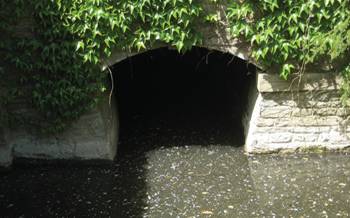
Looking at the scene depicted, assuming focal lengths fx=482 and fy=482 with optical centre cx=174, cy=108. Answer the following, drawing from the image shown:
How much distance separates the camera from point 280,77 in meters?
5.64

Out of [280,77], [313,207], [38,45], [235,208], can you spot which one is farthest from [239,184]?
[38,45]

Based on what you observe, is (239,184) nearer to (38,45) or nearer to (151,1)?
(151,1)

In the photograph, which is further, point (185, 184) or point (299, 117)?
point (299, 117)

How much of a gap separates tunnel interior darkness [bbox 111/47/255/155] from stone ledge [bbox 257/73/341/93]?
0.49m

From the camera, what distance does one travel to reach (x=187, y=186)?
17.5 ft

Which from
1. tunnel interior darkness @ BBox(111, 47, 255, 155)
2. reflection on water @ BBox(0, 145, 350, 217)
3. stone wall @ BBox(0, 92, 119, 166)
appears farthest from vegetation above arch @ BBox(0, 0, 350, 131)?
reflection on water @ BBox(0, 145, 350, 217)

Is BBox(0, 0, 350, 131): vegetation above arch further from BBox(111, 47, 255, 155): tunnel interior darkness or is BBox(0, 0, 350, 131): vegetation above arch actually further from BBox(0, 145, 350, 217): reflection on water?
BBox(0, 145, 350, 217): reflection on water

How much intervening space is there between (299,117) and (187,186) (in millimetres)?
1638

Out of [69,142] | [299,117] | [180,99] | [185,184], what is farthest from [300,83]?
[69,142]

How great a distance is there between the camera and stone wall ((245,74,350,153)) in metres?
5.69

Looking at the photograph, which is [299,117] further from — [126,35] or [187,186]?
[126,35]

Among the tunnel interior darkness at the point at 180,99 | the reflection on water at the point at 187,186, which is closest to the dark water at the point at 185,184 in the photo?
the reflection on water at the point at 187,186

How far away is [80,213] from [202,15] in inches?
97.6

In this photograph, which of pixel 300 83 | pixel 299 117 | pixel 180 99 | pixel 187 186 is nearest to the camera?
pixel 187 186
